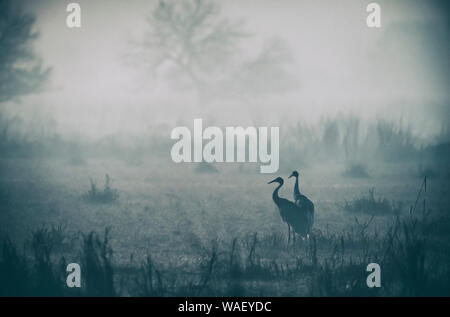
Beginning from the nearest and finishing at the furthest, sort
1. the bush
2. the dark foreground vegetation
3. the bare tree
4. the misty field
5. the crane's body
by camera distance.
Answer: the dark foreground vegetation < the misty field < the crane's body < the bush < the bare tree

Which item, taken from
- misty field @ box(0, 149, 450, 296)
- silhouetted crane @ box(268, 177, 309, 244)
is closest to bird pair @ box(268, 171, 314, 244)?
silhouetted crane @ box(268, 177, 309, 244)

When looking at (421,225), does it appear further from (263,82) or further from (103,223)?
(263,82)

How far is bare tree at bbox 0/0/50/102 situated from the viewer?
46.9ft

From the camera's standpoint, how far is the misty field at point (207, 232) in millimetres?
4496

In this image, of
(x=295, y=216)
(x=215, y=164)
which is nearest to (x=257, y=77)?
(x=215, y=164)

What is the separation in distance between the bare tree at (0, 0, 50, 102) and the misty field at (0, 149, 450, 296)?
4085 mm

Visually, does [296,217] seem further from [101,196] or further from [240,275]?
[101,196]

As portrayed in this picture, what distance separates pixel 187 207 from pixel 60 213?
1.91 meters

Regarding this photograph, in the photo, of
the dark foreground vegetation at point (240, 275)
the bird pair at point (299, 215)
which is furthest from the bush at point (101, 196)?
the bird pair at point (299, 215)

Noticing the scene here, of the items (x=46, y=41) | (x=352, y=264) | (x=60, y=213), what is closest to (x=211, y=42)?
(x=46, y=41)

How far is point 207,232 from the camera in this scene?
6.82 meters

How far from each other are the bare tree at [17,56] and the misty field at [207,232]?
13.4 ft

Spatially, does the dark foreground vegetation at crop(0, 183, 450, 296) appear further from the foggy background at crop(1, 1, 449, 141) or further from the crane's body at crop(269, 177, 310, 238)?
the foggy background at crop(1, 1, 449, 141)

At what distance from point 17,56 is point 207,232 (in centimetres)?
1062
